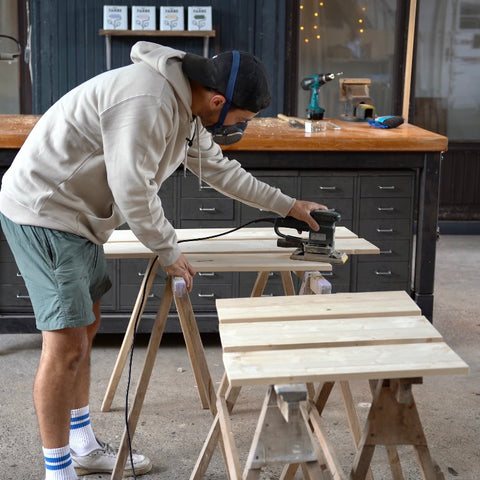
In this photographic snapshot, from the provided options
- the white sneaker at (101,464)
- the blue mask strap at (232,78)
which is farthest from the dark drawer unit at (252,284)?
the blue mask strap at (232,78)

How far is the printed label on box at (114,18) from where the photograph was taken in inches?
251

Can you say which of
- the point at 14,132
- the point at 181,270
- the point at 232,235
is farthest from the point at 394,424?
the point at 14,132

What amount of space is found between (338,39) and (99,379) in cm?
422

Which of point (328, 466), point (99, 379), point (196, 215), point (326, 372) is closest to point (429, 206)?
point (196, 215)

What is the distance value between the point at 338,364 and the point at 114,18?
502 cm

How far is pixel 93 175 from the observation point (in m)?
2.41

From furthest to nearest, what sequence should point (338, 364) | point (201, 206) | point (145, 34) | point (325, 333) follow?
point (145, 34) → point (201, 206) → point (325, 333) → point (338, 364)

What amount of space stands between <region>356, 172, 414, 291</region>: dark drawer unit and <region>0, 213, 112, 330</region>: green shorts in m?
1.90

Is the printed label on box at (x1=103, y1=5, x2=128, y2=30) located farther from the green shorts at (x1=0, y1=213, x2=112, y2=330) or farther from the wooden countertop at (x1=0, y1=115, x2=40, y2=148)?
the green shorts at (x1=0, y1=213, x2=112, y2=330)

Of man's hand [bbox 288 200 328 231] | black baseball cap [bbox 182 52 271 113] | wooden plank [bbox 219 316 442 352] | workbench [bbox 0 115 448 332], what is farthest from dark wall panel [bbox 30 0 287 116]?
wooden plank [bbox 219 316 442 352]

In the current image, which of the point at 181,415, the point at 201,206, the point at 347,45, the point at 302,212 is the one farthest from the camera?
the point at 347,45

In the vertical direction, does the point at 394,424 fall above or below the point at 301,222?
below

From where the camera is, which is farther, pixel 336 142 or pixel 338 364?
pixel 336 142

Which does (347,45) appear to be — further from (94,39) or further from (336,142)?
(336,142)
